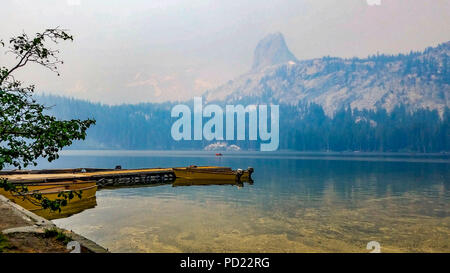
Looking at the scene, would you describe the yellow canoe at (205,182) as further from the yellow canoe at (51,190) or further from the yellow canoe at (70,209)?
the yellow canoe at (70,209)

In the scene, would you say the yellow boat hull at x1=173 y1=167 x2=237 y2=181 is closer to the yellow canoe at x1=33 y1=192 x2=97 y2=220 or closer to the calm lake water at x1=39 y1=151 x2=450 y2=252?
the calm lake water at x1=39 y1=151 x2=450 y2=252

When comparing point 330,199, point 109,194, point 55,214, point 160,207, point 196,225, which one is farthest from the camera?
point 109,194

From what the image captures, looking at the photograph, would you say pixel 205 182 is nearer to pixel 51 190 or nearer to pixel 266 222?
pixel 51 190

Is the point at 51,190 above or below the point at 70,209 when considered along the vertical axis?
above

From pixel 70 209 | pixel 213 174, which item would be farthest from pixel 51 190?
pixel 213 174

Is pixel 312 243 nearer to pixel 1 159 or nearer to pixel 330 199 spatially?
pixel 1 159

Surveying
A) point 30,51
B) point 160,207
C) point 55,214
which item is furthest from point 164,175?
point 30,51

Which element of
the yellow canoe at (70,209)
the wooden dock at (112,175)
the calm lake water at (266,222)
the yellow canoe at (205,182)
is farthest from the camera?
the yellow canoe at (205,182)

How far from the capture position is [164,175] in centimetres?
6194

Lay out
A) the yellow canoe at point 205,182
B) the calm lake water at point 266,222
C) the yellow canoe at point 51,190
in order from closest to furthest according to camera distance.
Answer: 1. the calm lake water at point 266,222
2. the yellow canoe at point 51,190
3. the yellow canoe at point 205,182

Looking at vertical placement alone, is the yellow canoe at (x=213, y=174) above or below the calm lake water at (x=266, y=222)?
above

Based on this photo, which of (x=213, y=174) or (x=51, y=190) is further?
(x=213, y=174)

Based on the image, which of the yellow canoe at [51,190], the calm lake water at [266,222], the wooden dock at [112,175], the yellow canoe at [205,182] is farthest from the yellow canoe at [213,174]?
the yellow canoe at [51,190]
